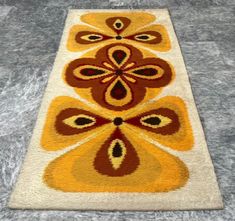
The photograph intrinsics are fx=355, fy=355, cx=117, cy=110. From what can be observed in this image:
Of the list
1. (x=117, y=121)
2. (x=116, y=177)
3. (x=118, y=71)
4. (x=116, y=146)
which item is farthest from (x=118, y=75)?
(x=116, y=177)

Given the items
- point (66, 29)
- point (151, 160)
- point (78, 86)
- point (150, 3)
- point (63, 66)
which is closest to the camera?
point (151, 160)

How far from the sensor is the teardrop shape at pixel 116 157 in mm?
1274

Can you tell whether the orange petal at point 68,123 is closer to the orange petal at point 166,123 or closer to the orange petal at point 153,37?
the orange petal at point 166,123

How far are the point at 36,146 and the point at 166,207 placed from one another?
0.55 metres

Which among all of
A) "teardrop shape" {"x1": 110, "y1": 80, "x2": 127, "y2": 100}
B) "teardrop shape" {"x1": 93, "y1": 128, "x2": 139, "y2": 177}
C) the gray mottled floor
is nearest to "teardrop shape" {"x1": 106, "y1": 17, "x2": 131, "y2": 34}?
the gray mottled floor

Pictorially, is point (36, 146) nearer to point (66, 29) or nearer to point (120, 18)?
point (66, 29)

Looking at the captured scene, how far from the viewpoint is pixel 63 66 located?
178cm

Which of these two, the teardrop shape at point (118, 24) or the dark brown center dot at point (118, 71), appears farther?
the teardrop shape at point (118, 24)

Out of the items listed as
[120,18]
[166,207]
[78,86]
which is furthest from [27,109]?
[120,18]

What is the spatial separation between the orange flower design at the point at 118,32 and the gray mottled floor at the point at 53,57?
0.11 metres

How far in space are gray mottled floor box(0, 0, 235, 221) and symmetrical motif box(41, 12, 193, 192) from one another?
3.9 inches

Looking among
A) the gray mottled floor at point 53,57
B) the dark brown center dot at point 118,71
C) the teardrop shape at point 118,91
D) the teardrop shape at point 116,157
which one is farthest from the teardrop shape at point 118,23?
the teardrop shape at point 116,157

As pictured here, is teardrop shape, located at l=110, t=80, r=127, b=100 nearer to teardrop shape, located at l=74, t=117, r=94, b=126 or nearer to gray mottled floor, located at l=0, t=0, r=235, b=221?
teardrop shape, located at l=74, t=117, r=94, b=126

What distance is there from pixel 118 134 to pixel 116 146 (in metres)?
0.07
